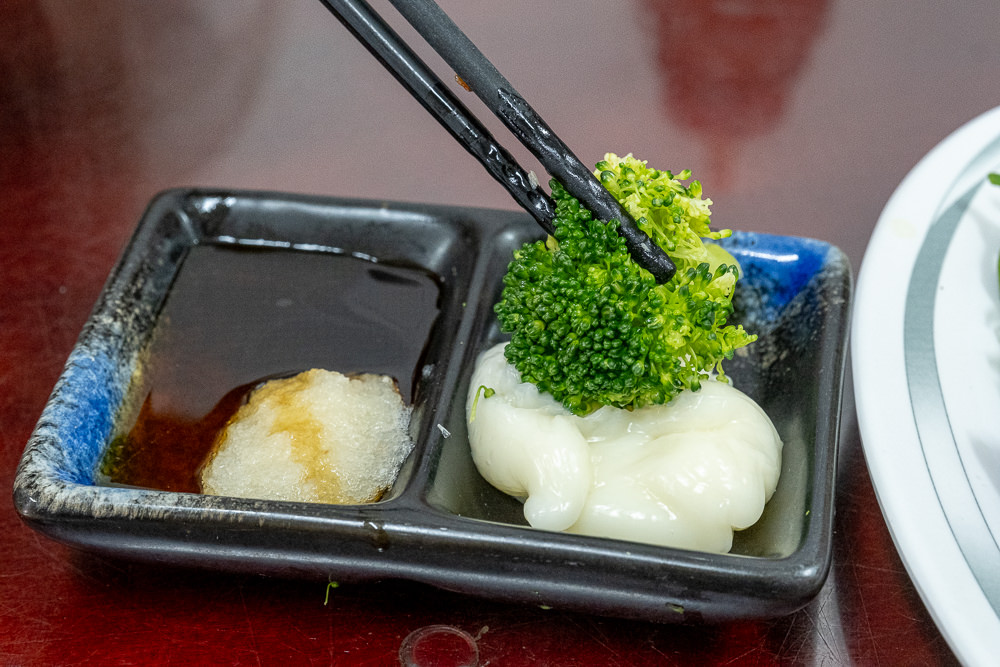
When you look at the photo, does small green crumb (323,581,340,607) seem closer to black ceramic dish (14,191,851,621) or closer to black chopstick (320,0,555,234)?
black ceramic dish (14,191,851,621)

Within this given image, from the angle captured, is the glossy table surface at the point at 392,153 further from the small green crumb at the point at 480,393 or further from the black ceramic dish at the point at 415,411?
the small green crumb at the point at 480,393

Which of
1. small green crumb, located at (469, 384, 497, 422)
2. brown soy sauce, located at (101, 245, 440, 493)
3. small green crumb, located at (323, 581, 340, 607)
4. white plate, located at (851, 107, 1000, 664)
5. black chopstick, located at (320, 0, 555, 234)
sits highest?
black chopstick, located at (320, 0, 555, 234)

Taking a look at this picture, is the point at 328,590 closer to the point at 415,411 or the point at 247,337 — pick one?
the point at 415,411

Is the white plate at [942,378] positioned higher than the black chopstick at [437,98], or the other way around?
the black chopstick at [437,98]

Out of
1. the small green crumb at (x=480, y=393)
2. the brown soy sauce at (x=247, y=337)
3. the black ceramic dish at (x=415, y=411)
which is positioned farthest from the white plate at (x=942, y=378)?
the brown soy sauce at (x=247, y=337)

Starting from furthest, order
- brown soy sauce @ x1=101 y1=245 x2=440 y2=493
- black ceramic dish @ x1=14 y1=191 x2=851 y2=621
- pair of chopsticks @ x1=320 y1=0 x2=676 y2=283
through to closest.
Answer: brown soy sauce @ x1=101 y1=245 x2=440 y2=493, pair of chopsticks @ x1=320 y1=0 x2=676 y2=283, black ceramic dish @ x1=14 y1=191 x2=851 y2=621

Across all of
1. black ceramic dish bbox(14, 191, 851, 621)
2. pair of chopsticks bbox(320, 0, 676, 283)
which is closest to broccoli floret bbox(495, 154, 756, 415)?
pair of chopsticks bbox(320, 0, 676, 283)
